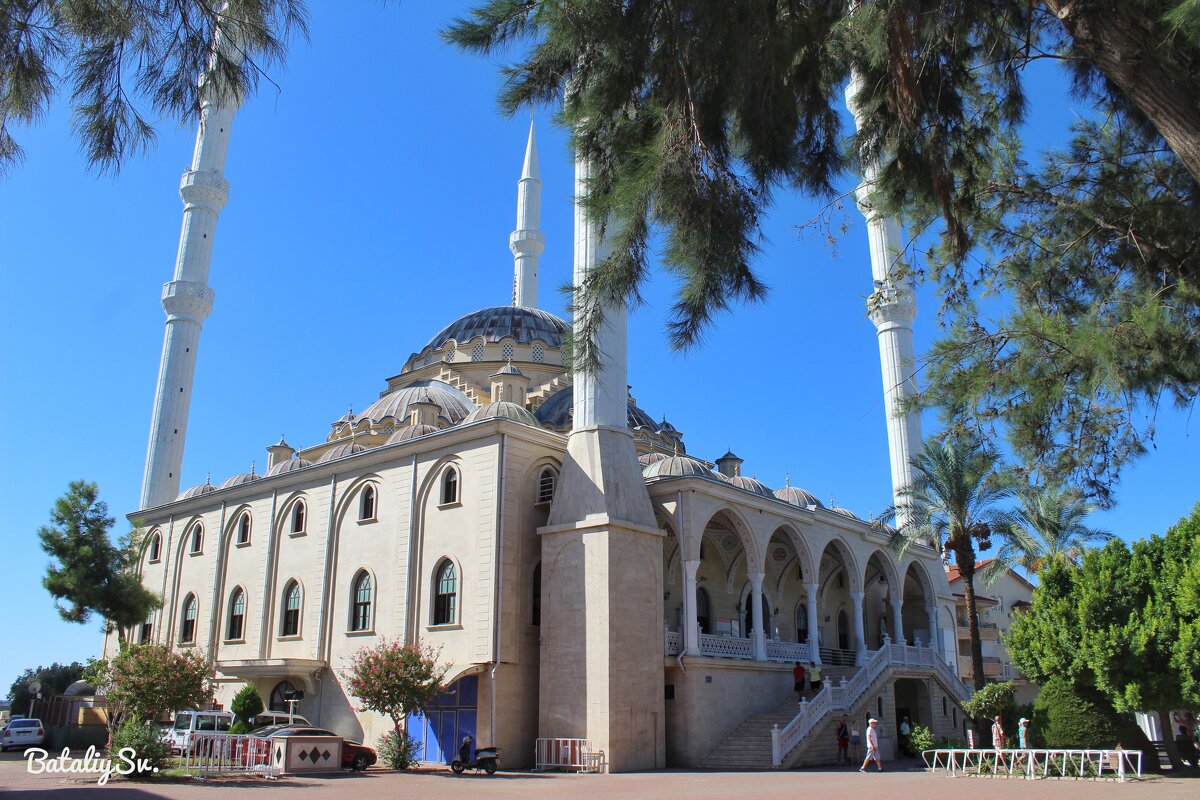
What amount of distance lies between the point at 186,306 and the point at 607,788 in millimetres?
30684

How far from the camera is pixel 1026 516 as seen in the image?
87.4ft

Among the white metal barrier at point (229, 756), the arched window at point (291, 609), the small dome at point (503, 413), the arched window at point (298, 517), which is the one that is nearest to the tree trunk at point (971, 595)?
the small dome at point (503, 413)

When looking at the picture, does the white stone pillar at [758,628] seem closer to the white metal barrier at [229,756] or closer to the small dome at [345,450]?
the white metal barrier at [229,756]

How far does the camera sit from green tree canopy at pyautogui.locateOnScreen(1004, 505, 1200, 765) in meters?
16.3

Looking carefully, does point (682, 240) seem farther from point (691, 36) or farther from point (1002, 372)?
point (1002, 372)

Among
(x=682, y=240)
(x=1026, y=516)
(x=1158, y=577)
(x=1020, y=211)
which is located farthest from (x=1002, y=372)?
(x=1026, y=516)

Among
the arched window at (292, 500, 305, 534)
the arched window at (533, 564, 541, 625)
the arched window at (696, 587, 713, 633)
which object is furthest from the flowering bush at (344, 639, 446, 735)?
the arched window at (696, 587, 713, 633)

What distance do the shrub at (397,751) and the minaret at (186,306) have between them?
2026cm

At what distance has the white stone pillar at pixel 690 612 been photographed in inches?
846

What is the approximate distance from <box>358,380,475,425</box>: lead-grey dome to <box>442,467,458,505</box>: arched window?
725 centimetres

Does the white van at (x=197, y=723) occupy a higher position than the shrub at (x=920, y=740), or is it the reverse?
the white van at (x=197, y=723)

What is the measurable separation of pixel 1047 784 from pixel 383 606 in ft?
49.5

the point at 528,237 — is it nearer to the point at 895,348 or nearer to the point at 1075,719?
Result: the point at 895,348

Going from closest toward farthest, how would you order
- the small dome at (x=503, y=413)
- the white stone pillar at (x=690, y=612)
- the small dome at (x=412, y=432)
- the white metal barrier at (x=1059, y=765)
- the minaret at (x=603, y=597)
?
the white metal barrier at (x=1059, y=765), the minaret at (x=603, y=597), the white stone pillar at (x=690, y=612), the small dome at (x=503, y=413), the small dome at (x=412, y=432)
